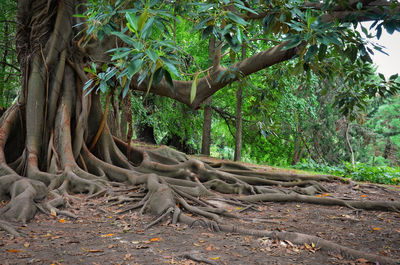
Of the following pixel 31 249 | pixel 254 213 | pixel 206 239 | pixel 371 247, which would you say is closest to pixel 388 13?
pixel 371 247

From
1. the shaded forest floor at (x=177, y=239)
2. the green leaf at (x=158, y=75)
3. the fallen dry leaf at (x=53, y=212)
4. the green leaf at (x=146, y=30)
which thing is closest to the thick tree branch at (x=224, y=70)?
the shaded forest floor at (x=177, y=239)

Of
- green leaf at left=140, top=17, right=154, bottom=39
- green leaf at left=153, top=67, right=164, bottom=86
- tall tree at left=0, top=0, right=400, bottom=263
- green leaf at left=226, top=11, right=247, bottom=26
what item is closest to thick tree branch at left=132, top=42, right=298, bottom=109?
tall tree at left=0, top=0, right=400, bottom=263

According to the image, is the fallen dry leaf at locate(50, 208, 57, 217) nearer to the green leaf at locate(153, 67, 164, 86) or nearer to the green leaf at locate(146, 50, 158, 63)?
the green leaf at locate(153, 67, 164, 86)

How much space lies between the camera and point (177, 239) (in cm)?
371

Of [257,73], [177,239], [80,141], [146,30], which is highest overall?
[257,73]

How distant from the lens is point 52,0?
6594mm

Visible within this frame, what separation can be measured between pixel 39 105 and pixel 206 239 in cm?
447

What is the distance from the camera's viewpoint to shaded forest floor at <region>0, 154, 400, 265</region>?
3168 mm

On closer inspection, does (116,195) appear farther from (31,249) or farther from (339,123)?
(339,123)

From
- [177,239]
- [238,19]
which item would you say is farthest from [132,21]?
[177,239]

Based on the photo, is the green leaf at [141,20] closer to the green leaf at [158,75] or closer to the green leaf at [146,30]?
the green leaf at [146,30]

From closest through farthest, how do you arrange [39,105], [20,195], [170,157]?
1. [20,195]
2. [39,105]
3. [170,157]

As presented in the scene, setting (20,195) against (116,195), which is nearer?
(20,195)

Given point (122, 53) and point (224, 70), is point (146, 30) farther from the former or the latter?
point (224, 70)
